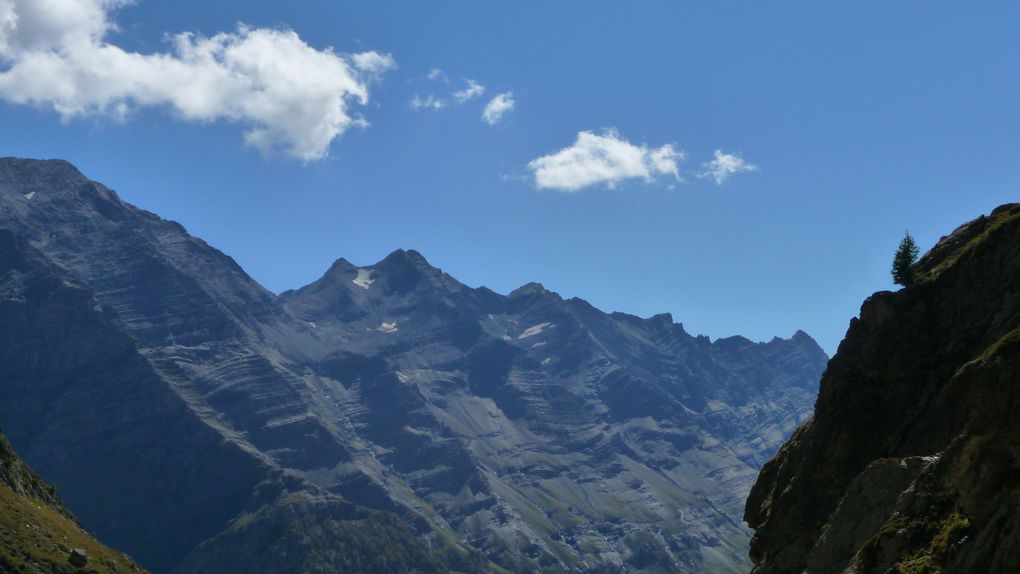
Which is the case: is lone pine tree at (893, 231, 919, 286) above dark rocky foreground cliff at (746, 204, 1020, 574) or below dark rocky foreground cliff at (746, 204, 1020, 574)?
above

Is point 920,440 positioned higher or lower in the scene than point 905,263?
lower

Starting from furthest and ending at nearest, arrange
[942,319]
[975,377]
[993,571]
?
[942,319], [975,377], [993,571]

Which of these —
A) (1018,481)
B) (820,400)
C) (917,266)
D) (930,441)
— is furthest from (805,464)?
(1018,481)

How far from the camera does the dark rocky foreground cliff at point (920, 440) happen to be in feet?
148

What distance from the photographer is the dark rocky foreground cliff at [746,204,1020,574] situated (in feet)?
148

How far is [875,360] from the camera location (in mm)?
70062

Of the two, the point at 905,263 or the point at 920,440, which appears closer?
the point at 920,440

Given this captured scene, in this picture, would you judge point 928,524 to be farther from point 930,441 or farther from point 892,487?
point 930,441

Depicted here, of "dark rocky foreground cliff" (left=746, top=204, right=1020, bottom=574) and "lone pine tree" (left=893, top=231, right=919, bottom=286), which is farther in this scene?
"lone pine tree" (left=893, top=231, right=919, bottom=286)

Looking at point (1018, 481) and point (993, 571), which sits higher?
point (1018, 481)

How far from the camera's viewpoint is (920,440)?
61.1 meters

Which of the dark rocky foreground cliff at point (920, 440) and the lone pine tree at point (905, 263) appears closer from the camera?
the dark rocky foreground cliff at point (920, 440)

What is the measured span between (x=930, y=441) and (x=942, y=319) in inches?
464

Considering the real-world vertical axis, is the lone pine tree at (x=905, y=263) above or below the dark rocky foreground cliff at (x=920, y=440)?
above
